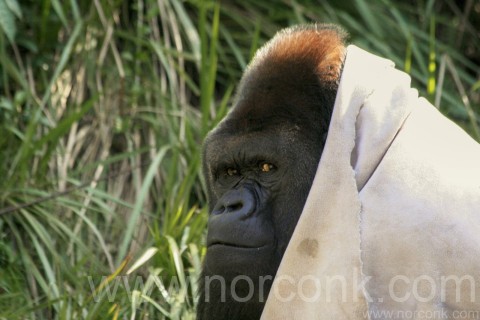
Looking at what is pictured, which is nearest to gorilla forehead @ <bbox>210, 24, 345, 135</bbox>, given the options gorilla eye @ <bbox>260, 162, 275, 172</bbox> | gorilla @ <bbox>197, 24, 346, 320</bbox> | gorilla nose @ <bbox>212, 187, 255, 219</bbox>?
gorilla @ <bbox>197, 24, 346, 320</bbox>

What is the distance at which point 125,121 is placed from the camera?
17.5 feet

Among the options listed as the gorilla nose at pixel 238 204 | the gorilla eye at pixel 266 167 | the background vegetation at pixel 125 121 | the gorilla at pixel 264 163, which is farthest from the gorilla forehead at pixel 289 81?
the background vegetation at pixel 125 121

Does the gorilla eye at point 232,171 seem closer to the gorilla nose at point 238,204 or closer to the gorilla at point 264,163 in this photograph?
the gorilla at point 264,163

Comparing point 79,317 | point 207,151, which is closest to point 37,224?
point 79,317

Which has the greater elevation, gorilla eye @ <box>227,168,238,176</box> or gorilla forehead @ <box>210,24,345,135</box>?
gorilla forehead @ <box>210,24,345,135</box>

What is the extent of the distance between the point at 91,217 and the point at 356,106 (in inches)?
77.0

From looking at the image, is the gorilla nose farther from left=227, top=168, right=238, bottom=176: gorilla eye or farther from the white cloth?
the white cloth

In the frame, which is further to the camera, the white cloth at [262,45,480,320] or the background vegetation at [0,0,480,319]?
the background vegetation at [0,0,480,319]

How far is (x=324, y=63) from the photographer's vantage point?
3719 millimetres

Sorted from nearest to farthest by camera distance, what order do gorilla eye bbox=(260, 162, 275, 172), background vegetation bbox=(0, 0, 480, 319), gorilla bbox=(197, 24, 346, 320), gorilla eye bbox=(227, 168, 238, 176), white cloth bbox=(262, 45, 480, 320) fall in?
white cloth bbox=(262, 45, 480, 320) < gorilla bbox=(197, 24, 346, 320) < gorilla eye bbox=(260, 162, 275, 172) < gorilla eye bbox=(227, 168, 238, 176) < background vegetation bbox=(0, 0, 480, 319)

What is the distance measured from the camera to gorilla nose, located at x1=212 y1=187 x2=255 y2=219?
352 centimetres

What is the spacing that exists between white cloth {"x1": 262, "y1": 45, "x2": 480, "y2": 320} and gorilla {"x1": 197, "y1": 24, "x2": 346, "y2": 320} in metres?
0.21

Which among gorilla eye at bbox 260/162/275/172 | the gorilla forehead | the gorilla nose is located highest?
the gorilla forehead

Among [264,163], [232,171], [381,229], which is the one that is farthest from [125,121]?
[381,229]
